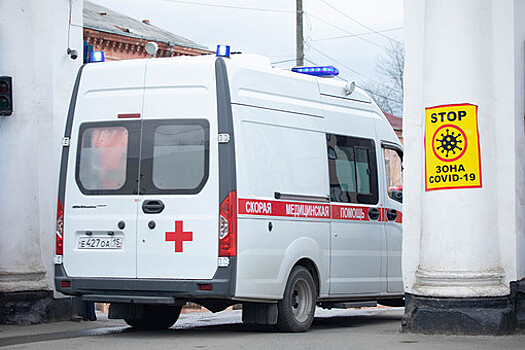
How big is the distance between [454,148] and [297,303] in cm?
263

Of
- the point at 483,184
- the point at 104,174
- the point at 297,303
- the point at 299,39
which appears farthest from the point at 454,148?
Result: the point at 299,39

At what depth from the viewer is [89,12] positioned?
4641cm

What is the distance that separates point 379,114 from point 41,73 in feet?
14.6

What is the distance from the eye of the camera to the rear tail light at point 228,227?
1109 cm

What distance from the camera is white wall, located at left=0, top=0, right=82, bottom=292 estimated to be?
13672 mm

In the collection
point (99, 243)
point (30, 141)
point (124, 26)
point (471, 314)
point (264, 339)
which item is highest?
point (124, 26)

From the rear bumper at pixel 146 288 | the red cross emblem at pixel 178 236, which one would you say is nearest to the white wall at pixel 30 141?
the rear bumper at pixel 146 288

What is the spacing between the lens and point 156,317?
13352 mm

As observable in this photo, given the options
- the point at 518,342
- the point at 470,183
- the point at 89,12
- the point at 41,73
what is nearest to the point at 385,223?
the point at 470,183

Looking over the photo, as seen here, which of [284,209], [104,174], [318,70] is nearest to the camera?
[104,174]

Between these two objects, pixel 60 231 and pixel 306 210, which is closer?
pixel 60 231

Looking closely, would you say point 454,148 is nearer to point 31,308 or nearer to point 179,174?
point 179,174

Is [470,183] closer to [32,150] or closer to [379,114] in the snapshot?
[379,114]

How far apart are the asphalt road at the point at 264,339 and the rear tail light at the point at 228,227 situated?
92 cm
